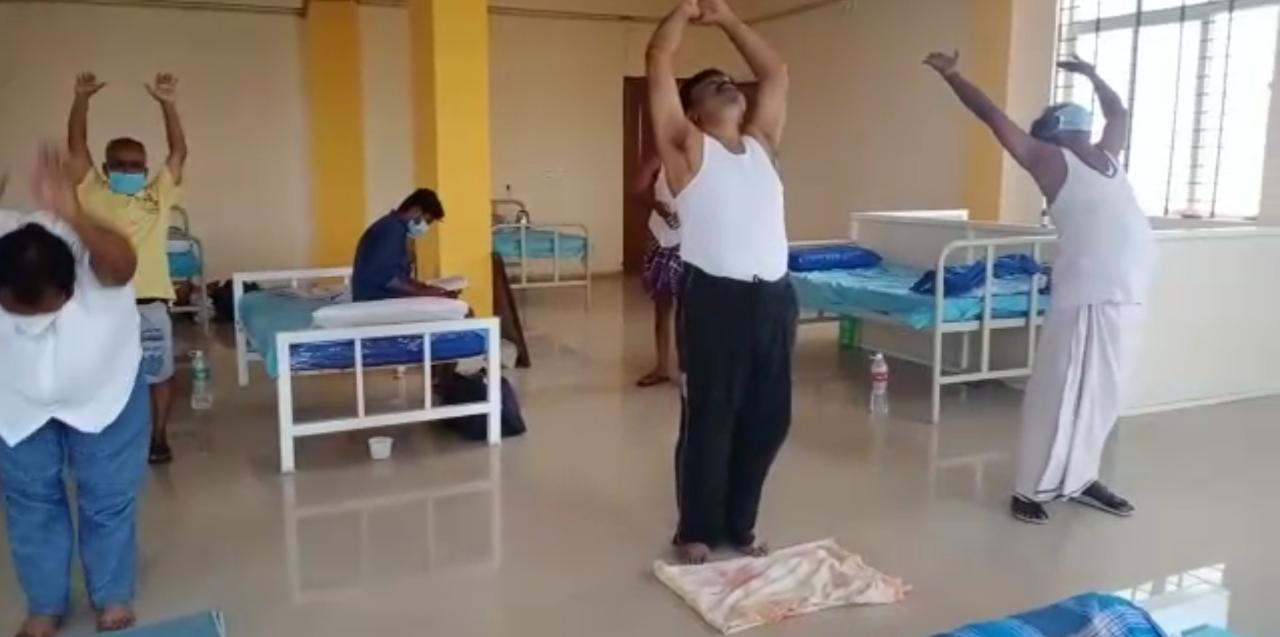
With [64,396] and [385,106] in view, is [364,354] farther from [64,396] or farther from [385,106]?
[385,106]

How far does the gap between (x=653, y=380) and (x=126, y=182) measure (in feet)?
9.48

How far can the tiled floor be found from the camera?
9.42 ft

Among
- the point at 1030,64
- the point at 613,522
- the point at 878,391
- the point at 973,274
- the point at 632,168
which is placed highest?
the point at 1030,64

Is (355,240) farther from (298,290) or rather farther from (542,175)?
(298,290)

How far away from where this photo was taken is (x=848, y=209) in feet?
31.0

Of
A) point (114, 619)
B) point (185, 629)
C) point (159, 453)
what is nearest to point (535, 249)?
point (159, 453)

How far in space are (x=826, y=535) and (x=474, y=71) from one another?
3.66m

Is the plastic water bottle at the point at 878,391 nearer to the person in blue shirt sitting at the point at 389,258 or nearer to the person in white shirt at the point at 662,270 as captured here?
the person in white shirt at the point at 662,270

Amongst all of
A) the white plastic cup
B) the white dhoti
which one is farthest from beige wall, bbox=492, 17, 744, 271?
the white dhoti

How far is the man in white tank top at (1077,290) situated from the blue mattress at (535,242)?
5502 mm

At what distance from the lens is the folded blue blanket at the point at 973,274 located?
494 centimetres

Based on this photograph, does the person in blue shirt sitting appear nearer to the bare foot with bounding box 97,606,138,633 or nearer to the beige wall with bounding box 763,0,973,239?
the bare foot with bounding box 97,606,138,633

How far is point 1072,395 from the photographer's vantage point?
3535 mm

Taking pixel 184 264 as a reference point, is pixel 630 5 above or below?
above
